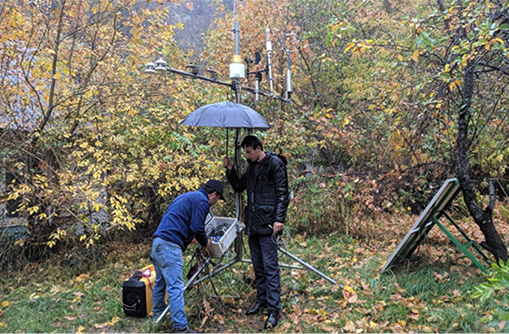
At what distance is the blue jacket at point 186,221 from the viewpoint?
3.83m

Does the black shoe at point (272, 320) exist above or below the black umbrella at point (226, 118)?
below

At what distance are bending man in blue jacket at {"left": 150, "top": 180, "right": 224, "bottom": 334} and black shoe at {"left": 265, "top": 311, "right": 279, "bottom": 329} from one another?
81 cm

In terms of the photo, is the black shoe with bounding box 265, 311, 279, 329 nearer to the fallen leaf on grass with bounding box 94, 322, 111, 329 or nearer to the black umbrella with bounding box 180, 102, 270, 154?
the fallen leaf on grass with bounding box 94, 322, 111, 329

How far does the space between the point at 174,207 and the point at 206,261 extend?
0.78 metres

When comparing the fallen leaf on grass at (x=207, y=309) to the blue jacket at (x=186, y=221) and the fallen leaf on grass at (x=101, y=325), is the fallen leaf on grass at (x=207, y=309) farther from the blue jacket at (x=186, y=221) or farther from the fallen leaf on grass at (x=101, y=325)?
the fallen leaf on grass at (x=101, y=325)

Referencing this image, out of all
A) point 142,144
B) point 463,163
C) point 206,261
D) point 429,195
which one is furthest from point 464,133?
point 142,144

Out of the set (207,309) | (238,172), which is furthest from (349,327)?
(238,172)

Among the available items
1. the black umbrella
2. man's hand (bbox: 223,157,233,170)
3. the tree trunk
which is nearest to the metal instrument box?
man's hand (bbox: 223,157,233,170)

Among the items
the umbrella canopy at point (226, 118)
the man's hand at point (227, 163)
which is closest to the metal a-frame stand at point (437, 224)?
the umbrella canopy at point (226, 118)

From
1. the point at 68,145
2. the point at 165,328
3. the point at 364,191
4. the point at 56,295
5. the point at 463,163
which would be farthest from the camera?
the point at 364,191

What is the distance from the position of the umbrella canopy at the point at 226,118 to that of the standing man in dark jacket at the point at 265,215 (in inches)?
12.1

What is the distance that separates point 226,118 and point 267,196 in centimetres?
104

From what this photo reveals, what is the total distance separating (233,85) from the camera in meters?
4.60

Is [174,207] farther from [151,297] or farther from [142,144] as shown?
[142,144]
